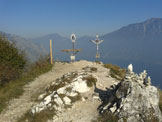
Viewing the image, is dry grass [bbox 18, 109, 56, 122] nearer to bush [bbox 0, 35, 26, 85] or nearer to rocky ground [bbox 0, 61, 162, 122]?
rocky ground [bbox 0, 61, 162, 122]

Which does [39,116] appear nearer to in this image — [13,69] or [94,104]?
[94,104]

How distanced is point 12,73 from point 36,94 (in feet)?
26.8

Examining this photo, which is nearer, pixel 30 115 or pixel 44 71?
pixel 30 115

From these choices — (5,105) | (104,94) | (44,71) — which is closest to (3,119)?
(5,105)

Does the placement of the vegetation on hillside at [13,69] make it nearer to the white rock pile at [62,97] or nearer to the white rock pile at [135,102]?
the white rock pile at [62,97]

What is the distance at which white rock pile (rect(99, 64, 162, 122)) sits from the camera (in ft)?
34.1

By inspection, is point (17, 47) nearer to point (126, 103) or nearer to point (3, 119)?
point (3, 119)

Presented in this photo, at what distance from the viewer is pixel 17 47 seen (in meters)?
26.9

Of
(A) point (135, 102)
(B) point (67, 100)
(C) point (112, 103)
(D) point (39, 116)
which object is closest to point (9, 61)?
(B) point (67, 100)

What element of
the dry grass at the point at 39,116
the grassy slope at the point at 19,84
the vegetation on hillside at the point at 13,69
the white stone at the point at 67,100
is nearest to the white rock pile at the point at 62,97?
the white stone at the point at 67,100

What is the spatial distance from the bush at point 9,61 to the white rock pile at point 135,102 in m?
15.4

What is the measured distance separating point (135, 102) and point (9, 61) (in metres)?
19.8

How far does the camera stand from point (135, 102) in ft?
35.7

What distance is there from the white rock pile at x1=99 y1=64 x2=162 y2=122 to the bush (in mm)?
15392
